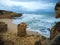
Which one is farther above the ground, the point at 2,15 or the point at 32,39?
the point at 2,15

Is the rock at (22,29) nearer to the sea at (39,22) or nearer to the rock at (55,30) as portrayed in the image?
the sea at (39,22)

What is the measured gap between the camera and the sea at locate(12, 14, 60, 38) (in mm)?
2746

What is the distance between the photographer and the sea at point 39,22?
275cm

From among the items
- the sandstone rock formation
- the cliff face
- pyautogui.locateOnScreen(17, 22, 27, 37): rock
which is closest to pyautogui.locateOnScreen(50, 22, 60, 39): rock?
the sandstone rock formation

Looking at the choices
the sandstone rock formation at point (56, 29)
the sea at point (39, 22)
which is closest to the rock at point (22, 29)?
the sea at point (39, 22)

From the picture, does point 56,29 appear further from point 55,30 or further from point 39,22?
point 39,22

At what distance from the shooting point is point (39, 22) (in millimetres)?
2811

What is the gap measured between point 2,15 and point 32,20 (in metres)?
0.51

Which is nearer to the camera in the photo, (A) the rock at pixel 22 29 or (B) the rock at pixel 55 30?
(B) the rock at pixel 55 30

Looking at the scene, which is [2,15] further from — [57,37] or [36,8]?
[57,37]

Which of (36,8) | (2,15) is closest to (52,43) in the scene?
(36,8)

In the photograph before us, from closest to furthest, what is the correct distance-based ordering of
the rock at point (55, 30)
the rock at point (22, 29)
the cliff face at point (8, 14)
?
the rock at point (55, 30)
the rock at point (22, 29)
the cliff face at point (8, 14)

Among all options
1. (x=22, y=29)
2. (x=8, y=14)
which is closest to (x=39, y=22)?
(x=22, y=29)

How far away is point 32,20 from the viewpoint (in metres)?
2.84
